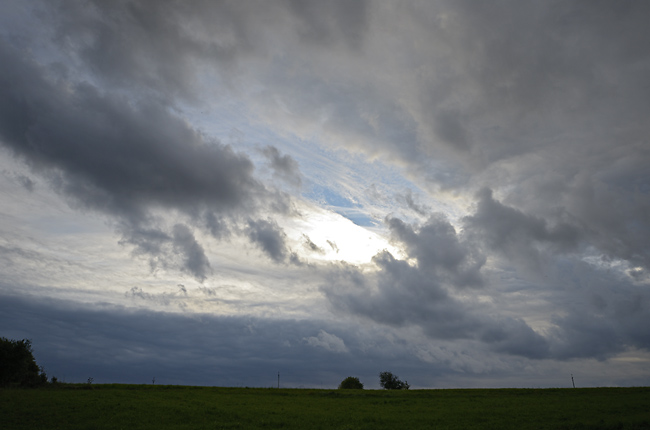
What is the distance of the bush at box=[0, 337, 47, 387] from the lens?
3558 inches

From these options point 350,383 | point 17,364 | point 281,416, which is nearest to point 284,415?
point 281,416

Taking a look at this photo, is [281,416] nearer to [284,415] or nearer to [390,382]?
[284,415]

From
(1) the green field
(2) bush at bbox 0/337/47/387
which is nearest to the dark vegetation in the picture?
(1) the green field

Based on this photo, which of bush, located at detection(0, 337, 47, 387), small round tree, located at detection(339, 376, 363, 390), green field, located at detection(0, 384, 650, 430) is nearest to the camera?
green field, located at detection(0, 384, 650, 430)

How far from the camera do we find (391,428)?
47.3 meters

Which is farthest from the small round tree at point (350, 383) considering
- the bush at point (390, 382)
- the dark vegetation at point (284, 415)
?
the dark vegetation at point (284, 415)

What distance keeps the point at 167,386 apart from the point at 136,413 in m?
56.3

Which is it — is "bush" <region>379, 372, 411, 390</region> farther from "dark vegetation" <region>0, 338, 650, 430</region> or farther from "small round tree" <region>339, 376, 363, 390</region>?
"dark vegetation" <region>0, 338, 650, 430</region>

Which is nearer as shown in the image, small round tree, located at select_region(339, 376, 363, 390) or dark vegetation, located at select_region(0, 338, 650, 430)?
dark vegetation, located at select_region(0, 338, 650, 430)

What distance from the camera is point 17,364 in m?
92.4

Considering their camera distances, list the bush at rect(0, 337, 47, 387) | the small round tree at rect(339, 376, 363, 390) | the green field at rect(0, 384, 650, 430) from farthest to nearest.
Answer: the small round tree at rect(339, 376, 363, 390)
the bush at rect(0, 337, 47, 387)
the green field at rect(0, 384, 650, 430)

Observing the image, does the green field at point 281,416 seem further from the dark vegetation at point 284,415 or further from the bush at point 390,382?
the bush at point 390,382

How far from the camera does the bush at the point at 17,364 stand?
9038 cm

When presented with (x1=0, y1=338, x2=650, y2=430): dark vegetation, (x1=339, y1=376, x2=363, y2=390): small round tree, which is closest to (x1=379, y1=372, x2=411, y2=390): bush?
(x1=339, y1=376, x2=363, y2=390): small round tree
